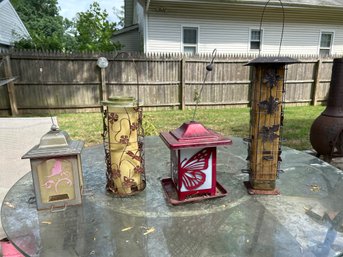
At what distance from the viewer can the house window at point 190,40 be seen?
27.0 feet

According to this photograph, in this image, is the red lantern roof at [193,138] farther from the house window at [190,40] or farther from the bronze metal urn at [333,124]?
the house window at [190,40]

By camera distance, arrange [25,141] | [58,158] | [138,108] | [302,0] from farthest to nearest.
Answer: [302,0]
[25,141]
[138,108]
[58,158]

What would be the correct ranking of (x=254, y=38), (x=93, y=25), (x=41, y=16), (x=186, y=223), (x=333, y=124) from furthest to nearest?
(x=41, y=16)
(x=93, y=25)
(x=254, y=38)
(x=333, y=124)
(x=186, y=223)

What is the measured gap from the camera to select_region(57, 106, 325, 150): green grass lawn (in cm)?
435

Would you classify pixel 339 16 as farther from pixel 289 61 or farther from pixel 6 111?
pixel 6 111

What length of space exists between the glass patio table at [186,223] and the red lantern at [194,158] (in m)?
0.07

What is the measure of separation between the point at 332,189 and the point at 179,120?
14.6 feet

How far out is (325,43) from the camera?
9555 millimetres

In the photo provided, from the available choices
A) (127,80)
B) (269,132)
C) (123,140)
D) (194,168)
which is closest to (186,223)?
(194,168)

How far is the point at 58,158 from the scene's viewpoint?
0.97 m

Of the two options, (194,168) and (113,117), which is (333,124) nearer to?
(194,168)

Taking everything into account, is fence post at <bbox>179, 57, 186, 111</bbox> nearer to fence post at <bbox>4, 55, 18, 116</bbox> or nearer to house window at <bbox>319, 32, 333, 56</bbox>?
fence post at <bbox>4, 55, 18, 116</bbox>

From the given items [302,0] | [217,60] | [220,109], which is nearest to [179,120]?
[220,109]

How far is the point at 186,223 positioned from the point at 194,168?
22cm
